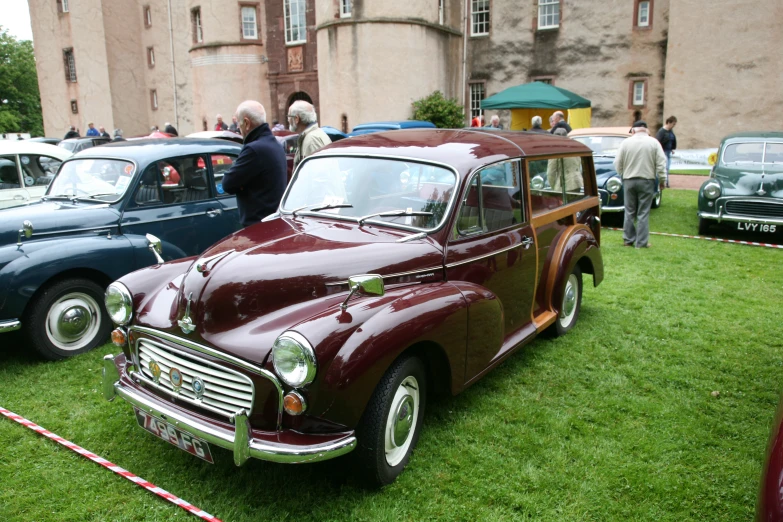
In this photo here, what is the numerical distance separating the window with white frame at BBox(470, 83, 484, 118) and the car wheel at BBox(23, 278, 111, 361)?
73.1ft

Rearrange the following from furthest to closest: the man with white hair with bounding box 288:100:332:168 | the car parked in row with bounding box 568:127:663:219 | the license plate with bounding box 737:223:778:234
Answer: the car parked in row with bounding box 568:127:663:219, the license plate with bounding box 737:223:778:234, the man with white hair with bounding box 288:100:332:168

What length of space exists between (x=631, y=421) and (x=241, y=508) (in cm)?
263

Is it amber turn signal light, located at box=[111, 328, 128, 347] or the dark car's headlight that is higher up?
the dark car's headlight

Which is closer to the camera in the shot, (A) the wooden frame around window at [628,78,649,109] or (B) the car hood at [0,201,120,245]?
(B) the car hood at [0,201,120,245]

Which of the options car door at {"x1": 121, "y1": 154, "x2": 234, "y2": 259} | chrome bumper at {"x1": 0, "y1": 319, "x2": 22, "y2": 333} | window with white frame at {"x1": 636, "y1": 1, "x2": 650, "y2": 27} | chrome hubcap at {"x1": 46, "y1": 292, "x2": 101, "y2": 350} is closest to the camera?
chrome bumper at {"x1": 0, "y1": 319, "x2": 22, "y2": 333}

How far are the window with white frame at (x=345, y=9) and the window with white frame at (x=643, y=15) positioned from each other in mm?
10763

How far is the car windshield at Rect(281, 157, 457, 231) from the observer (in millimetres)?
3961

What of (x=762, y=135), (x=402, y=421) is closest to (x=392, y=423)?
(x=402, y=421)

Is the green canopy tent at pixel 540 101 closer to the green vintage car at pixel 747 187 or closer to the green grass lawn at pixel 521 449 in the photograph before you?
the green vintage car at pixel 747 187

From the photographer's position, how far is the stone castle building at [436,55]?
1928 cm

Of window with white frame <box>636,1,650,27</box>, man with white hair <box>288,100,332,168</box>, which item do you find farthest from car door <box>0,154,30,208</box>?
window with white frame <box>636,1,650,27</box>

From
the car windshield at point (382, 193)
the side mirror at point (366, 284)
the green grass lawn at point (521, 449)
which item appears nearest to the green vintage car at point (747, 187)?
the green grass lawn at point (521, 449)

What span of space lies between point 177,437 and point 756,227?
31.2 feet

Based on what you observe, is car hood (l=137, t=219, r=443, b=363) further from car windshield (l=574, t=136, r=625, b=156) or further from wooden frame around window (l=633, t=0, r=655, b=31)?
wooden frame around window (l=633, t=0, r=655, b=31)
